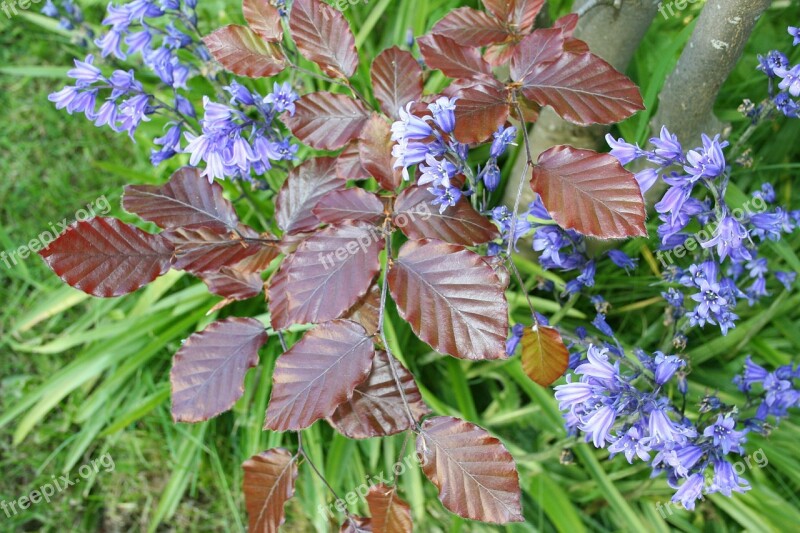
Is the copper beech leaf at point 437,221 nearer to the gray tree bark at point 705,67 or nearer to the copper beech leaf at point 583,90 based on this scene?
the copper beech leaf at point 583,90

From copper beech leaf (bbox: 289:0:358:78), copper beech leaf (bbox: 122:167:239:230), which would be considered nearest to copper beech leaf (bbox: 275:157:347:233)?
copper beech leaf (bbox: 122:167:239:230)

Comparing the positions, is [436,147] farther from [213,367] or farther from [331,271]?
[213,367]

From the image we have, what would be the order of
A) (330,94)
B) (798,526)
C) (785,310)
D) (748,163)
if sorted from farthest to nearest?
(785,310) → (798,526) → (748,163) → (330,94)

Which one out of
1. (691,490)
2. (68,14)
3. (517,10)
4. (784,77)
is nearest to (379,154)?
(517,10)

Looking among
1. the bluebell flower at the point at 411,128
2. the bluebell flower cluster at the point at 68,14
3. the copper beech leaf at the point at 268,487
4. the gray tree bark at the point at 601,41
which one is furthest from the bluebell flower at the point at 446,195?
the bluebell flower cluster at the point at 68,14

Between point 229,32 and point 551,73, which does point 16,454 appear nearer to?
point 229,32

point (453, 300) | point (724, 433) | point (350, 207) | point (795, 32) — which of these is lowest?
point (724, 433)

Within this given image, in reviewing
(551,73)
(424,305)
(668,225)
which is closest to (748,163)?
(668,225)
